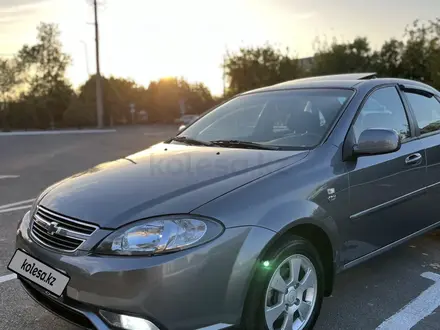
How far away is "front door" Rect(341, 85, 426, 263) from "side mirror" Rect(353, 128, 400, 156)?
10cm

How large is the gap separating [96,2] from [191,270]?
40.2 m

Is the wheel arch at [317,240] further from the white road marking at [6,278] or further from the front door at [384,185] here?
the white road marking at [6,278]

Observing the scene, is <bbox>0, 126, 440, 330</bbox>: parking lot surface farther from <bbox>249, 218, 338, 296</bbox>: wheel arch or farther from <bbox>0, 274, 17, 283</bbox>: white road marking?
<bbox>249, 218, 338, 296</bbox>: wheel arch

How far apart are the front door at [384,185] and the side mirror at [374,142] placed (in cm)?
10

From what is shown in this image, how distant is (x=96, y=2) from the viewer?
38.1 metres

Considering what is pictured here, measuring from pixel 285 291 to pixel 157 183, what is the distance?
949mm

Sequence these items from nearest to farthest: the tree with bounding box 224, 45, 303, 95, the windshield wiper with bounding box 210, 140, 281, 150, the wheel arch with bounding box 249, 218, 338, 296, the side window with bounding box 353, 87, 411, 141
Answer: the wheel arch with bounding box 249, 218, 338, 296 < the windshield wiper with bounding box 210, 140, 281, 150 < the side window with bounding box 353, 87, 411, 141 < the tree with bounding box 224, 45, 303, 95

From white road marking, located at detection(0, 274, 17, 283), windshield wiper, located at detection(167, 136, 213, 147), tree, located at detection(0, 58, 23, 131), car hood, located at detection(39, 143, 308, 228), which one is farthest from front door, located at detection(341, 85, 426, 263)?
tree, located at detection(0, 58, 23, 131)

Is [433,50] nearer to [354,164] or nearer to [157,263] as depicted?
[354,164]

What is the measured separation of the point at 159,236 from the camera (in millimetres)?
2164

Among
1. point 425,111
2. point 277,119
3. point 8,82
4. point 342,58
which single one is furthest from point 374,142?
point 8,82

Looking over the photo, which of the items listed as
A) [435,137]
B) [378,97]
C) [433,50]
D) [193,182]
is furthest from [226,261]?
[433,50]

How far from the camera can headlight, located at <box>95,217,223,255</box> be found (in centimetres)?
214

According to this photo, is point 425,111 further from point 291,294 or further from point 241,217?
point 241,217
